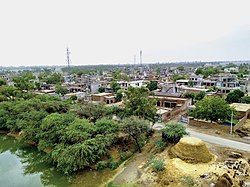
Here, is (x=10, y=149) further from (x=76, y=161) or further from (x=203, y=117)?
(x=203, y=117)

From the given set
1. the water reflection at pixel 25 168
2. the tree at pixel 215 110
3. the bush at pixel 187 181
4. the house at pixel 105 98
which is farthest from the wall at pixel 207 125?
the house at pixel 105 98

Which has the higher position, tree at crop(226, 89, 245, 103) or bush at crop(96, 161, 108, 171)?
tree at crop(226, 89, 245, 103)

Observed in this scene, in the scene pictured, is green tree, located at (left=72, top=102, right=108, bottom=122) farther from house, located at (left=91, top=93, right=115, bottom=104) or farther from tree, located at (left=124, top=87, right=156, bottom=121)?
house, located at (left=91, top=93, right=115, bottom=104)

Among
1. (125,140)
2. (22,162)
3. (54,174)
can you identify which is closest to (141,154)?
(125,140)

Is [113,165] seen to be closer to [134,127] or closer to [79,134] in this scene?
[134,127]

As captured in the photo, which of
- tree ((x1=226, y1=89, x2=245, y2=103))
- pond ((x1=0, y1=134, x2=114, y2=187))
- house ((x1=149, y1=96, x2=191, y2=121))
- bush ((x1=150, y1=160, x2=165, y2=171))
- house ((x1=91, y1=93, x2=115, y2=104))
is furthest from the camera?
house ((x1=91, y1=93, x2=115, y2=104))

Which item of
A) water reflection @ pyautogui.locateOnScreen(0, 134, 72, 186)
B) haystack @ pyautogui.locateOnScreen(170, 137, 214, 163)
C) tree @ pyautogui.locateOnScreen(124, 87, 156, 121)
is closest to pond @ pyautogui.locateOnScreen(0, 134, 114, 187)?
water reflection @ pyautogui.locateOnScreen(0, 134, 72, 186)

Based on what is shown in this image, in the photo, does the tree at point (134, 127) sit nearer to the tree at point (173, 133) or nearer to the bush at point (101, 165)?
the tree at point (173, 133)
